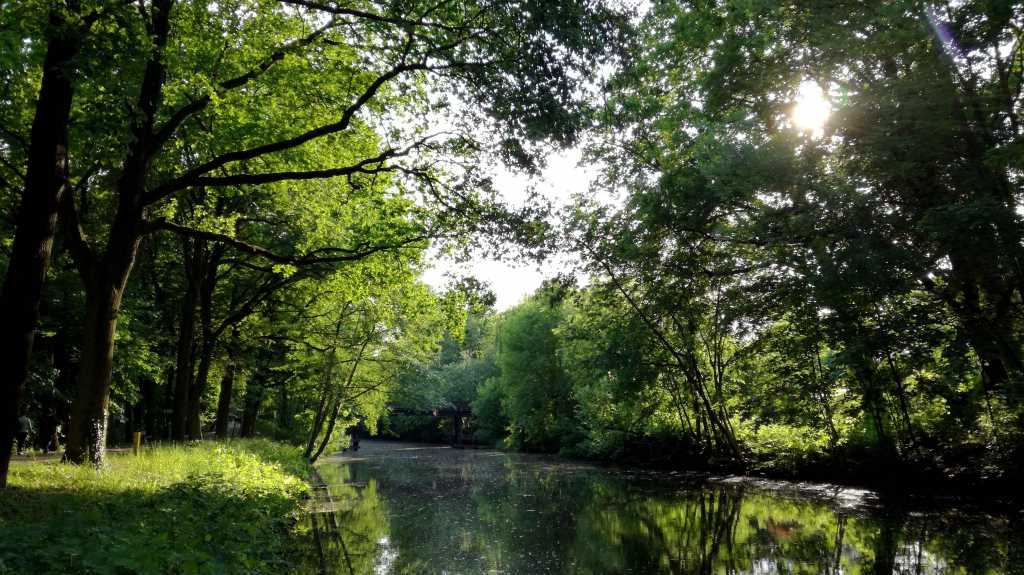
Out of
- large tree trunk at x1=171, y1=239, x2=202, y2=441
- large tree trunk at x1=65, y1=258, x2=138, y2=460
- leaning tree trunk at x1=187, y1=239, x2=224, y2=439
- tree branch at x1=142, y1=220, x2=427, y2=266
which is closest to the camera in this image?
large tree trunk at x1=65, y1=258, x2=138, y2=460

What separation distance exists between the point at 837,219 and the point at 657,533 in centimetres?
756

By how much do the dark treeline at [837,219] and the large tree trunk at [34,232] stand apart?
724cm

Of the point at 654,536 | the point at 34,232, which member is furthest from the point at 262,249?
the point at 654,536

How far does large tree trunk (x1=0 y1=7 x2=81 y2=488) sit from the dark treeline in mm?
7240

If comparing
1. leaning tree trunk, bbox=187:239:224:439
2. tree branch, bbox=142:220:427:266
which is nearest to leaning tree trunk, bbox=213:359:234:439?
leaning tree trunk, bbox=187:239:224:439

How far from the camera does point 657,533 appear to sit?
12500mm

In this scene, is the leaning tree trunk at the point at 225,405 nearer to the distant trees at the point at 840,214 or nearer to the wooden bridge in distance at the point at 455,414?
the distant trees at the point at 840,214

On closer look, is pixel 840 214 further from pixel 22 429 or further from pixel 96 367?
pixel 22 429

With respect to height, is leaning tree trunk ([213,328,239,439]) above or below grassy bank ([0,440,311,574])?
above

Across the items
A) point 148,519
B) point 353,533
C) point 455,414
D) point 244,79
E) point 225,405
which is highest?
point 244,79

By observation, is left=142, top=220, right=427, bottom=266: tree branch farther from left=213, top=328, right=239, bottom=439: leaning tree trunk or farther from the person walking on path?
left=213, top=328, right=239, bottom=439: leaning tree trunk

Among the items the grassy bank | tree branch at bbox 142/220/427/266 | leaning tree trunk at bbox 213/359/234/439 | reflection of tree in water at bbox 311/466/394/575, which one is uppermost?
tree branch at bbox 142/220/427/266

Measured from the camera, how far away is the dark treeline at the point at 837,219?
462 inches

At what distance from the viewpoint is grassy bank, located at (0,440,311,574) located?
5.30 metres
